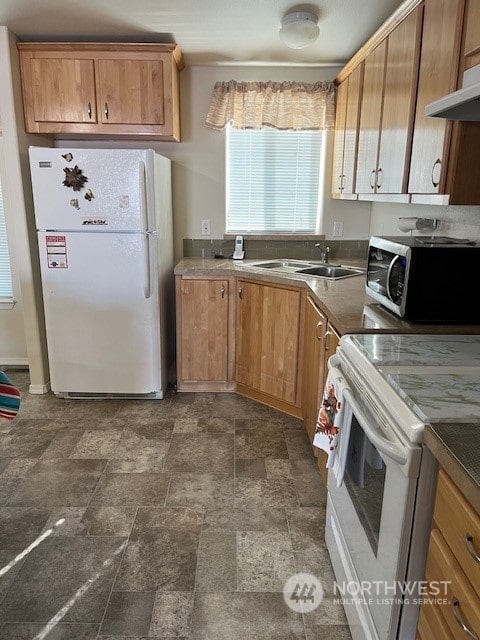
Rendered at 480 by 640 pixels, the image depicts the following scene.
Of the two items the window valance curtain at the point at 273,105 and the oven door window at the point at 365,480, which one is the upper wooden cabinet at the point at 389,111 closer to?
the window valance curtain at the point at 273,105

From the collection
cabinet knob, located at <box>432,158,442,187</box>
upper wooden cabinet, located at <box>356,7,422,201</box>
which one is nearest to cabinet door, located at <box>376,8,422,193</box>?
upper wooden cabinet, located at <box>356,7,422,201</box>

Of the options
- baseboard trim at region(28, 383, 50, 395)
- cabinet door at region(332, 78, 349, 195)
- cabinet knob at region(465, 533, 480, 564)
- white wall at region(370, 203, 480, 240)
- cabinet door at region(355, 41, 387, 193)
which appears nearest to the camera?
cabinet knob at region(465, 533, 480, 564)

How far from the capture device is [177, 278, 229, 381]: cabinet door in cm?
316

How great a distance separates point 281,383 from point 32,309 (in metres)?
1.78

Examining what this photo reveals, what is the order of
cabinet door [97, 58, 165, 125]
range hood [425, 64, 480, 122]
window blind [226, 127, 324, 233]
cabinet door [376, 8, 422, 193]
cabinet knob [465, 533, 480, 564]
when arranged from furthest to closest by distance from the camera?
window blind [226, 127, 324, 233] → cabinet door [97, 58, 165, 125] → cabinet door [376, 8, 422, 193] → range hood [425, 64, 480, 122] → cabinet knob [465, 533, 480, 564]

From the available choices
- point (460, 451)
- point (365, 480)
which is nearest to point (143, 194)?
point (365, 480)

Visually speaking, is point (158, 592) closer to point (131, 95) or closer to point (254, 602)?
point (254, 602)

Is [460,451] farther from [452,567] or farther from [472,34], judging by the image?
[472,34]

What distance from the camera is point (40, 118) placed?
297cm

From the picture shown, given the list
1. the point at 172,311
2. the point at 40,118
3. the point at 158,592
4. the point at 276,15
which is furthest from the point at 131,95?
the point at 158,592

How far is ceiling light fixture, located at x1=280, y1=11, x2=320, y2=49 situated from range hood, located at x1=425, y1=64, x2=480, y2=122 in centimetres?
124

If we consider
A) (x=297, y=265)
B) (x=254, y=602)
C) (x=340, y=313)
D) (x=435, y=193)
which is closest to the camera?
(x=254, y=602)

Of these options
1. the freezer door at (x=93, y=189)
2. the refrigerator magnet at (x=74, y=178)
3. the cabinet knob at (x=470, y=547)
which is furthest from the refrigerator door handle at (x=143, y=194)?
the cabinet knob at (x=470, y=547)

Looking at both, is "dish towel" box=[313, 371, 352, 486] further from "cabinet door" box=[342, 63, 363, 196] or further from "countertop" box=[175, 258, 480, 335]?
"cabinet door" box=[342, 63, 363, 196]
